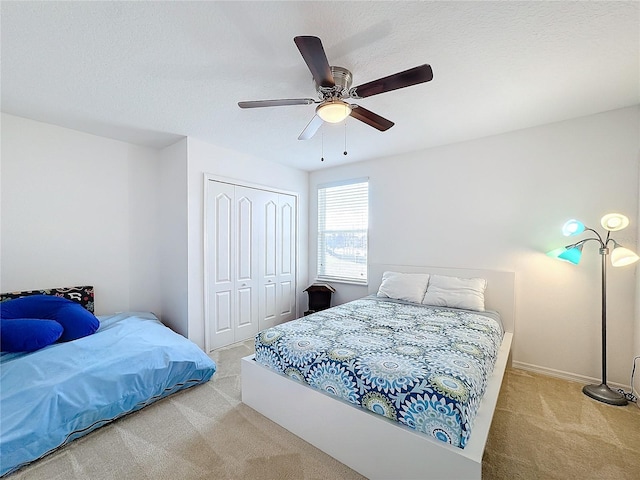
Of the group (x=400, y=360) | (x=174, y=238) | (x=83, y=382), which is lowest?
(x=83, y=382)

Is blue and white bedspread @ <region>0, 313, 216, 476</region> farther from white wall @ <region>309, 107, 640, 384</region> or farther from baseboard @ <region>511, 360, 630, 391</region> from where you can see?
baseboard @ <region>511, 360, 630, 391</region>

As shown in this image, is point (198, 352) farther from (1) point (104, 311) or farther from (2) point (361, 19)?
(2) point (361, 19)

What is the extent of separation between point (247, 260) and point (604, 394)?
3844 millimetres

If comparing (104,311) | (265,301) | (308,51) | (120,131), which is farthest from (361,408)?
(120,131)

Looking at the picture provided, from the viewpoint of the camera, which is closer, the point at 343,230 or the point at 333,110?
the point at 333,110

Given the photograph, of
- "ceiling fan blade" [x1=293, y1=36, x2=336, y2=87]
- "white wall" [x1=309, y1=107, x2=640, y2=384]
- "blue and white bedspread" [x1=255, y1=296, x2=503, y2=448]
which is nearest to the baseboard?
"white wall" [x1=309, y1=107, x2=640, y2=384]

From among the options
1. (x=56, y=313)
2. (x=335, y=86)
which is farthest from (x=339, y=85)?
(x=56, y=313)

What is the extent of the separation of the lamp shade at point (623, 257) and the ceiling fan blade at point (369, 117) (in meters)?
2.09

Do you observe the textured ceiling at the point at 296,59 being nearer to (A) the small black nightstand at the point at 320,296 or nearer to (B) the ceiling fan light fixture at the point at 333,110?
(B) the ceiling fan light fixture at the point at 333,110

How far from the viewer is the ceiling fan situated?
1333 mm

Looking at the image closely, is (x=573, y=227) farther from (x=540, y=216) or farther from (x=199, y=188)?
(x=199, y=188)

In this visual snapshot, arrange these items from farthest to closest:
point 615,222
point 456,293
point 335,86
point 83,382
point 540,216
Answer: point 456,293, point 540,216, point 615,222, point 83,382, point 335,86

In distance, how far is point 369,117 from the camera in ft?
6.53

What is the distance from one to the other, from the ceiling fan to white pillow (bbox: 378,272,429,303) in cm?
189
